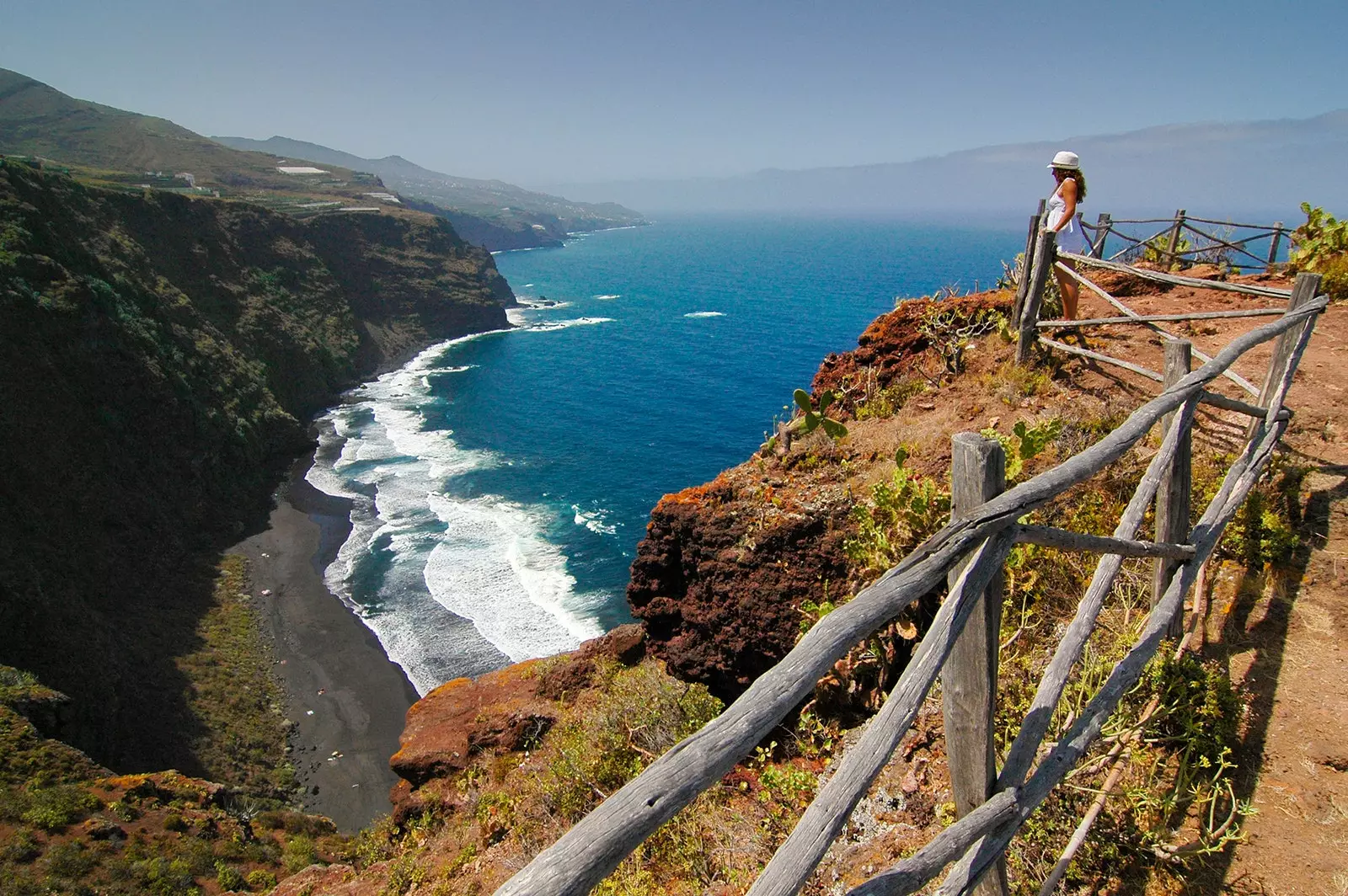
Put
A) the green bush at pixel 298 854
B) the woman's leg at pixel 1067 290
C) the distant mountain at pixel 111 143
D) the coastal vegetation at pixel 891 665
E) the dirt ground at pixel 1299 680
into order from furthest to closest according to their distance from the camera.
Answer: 1. the distant mountain at pixel 111 143
2. the green bush at pixel 298 854
3. the woman's leg at pixel 1067 290
4. the coastal vegetation at pixel 891 665
5. the dirt ground at pixel 1299 680

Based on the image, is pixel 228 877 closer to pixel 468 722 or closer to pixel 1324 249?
pixel 468 722

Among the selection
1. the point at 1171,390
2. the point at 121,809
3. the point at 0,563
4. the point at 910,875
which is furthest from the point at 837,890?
the point at 0,563

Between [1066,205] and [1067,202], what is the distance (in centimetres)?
3

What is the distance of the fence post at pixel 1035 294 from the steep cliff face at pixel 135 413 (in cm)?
2518

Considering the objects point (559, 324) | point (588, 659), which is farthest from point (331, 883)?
point (559, 324)

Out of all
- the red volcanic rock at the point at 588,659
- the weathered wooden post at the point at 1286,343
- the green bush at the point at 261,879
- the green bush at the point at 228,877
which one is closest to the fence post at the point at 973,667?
the weathered wooden post at the point at 1286,343

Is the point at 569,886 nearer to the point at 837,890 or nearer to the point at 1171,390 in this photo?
the point at 837,890

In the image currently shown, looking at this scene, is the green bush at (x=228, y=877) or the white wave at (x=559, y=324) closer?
the green bush at (x=228, y=877)

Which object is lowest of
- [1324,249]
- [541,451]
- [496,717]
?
[541,451]

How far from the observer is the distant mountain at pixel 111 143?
104 metres

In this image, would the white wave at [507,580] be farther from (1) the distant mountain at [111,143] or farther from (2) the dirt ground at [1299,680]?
(1) the distant mountain at [111,143]

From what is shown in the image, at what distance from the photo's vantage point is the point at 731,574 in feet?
23.4

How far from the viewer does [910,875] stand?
1.80m

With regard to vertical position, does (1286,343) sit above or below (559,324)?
above
